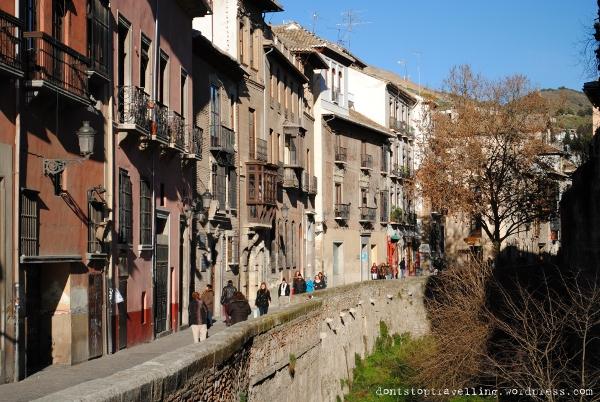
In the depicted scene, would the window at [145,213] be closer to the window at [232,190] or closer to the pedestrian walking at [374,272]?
the window at [232,190]

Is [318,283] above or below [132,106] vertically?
below

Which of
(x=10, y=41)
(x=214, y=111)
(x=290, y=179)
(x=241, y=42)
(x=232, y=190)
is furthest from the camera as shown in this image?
(x=290, y=179)

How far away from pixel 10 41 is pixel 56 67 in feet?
6.06

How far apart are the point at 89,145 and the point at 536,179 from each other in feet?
122

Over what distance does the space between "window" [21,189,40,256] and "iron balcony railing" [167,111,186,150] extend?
29.8 feet

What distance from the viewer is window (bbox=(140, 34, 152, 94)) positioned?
2577 cm

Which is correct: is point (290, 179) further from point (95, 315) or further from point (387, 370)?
point (95, 315)

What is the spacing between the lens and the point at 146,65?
2620 cm

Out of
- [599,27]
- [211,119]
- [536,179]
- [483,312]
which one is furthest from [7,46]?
[536,179]

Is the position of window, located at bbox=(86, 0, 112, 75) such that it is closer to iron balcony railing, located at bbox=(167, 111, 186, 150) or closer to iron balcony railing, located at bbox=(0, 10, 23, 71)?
iron balcony railing, located at bbox=(0, 10, 23, 71)

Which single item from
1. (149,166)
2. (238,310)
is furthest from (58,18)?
(238,310)

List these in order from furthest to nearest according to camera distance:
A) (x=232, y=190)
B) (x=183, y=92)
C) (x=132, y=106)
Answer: (x=232, y=190) → (x=183, y=92) → (x=132, y=106)

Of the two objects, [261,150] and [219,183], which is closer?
[219,183]

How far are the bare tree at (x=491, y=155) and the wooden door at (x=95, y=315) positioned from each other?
33156 millimetres
